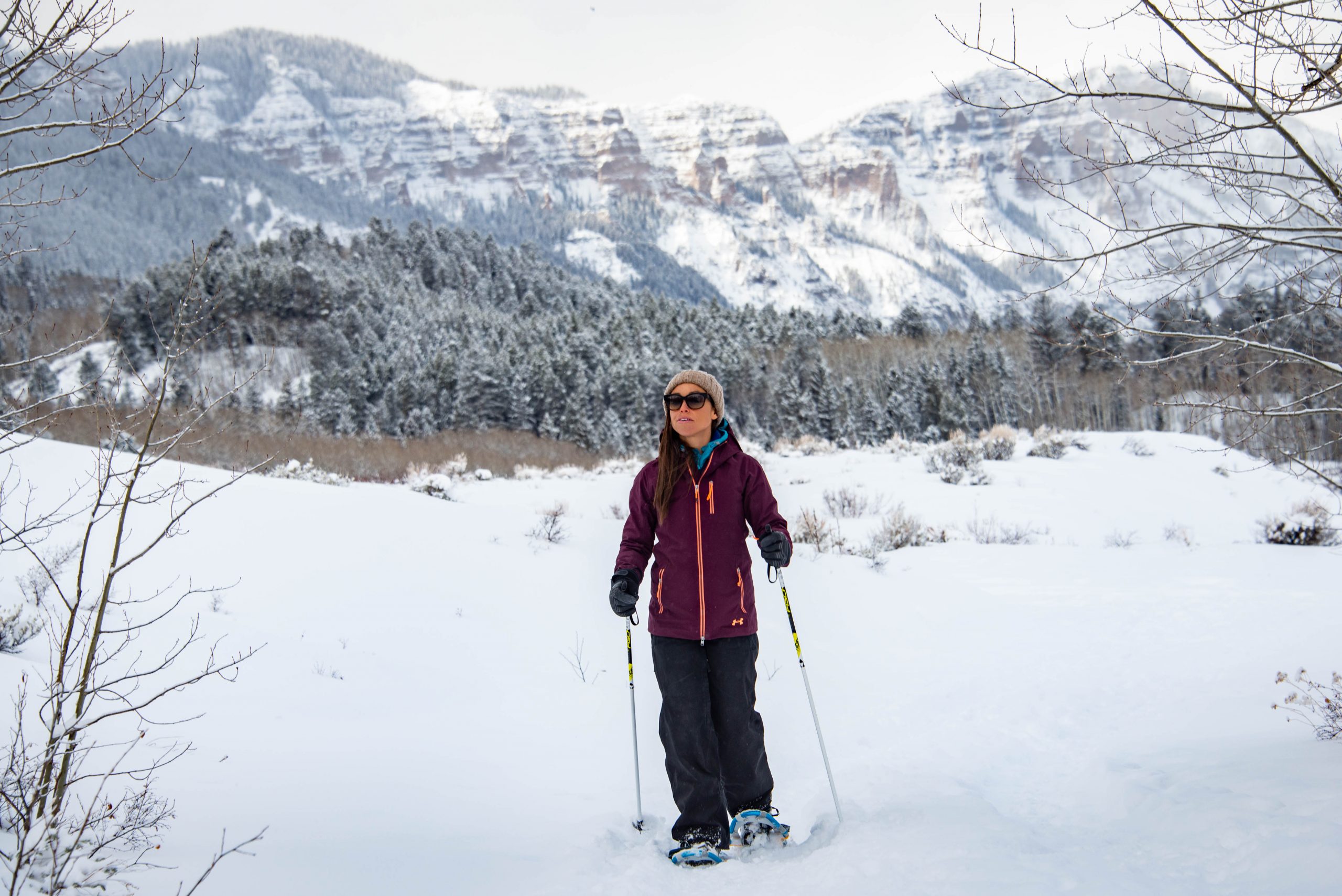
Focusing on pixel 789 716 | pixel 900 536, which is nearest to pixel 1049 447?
pixel 900 536

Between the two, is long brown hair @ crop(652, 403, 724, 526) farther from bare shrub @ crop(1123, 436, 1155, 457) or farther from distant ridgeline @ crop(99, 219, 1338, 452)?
distant ridgeline @ crop(99, 219, 1338, 452)

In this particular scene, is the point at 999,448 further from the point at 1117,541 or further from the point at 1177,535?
the point at 1117,541

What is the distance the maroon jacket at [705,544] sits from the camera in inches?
119

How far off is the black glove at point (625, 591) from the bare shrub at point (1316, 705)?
3.04 metres

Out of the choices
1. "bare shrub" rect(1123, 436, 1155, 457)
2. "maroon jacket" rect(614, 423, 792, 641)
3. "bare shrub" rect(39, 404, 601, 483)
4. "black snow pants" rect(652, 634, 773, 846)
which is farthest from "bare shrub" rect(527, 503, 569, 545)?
"bare shrub" rect(1123, 436, 1155, 457)

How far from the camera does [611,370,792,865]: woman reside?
3006mm

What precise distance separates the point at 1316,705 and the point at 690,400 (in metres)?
3.68

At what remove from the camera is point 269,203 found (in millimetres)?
175750

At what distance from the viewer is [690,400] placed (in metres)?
3.17

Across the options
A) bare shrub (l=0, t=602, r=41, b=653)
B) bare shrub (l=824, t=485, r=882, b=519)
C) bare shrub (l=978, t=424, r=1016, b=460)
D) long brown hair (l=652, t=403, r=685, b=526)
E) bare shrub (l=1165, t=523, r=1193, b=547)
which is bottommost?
bare shrub (l=1165, t=523, r=1193, b=547)

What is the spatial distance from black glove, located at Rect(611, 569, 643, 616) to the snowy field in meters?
0.96

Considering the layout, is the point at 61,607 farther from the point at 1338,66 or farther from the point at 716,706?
the point at 1338,66

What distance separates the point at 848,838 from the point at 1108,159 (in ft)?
10.7

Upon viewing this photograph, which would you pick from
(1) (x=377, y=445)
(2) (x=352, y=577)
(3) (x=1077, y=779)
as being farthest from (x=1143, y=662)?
(1) (x=377, y=445)
